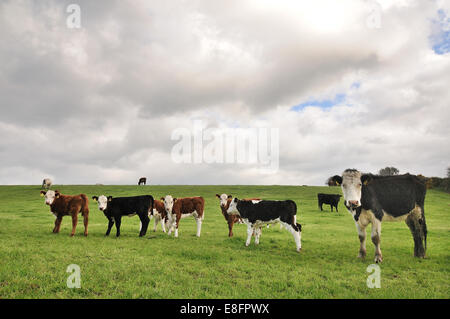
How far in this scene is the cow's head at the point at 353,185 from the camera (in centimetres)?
894

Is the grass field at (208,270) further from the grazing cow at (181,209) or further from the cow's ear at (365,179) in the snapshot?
the cow's ear at (365,179)

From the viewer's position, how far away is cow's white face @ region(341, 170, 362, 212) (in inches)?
351

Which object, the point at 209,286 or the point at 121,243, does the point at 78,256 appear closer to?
the point at 121,243

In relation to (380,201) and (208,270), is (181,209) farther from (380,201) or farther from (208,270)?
(380,201)

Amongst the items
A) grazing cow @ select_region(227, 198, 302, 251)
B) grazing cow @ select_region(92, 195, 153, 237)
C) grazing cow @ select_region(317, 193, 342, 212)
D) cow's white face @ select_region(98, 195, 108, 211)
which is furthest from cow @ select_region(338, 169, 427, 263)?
grazing cow @ select_region(317, 193, 342, 212)

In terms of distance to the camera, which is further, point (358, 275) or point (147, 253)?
point (147, 253)

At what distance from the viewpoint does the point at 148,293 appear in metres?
5.81

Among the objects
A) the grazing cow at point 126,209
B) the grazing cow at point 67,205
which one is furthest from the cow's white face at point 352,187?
the grazing cow at point 67,205

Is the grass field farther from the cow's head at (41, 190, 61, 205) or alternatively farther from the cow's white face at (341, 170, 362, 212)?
the cow's white face at (341, 170, 362, 212)

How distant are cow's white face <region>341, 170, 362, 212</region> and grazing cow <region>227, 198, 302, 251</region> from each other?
2.49 metres
